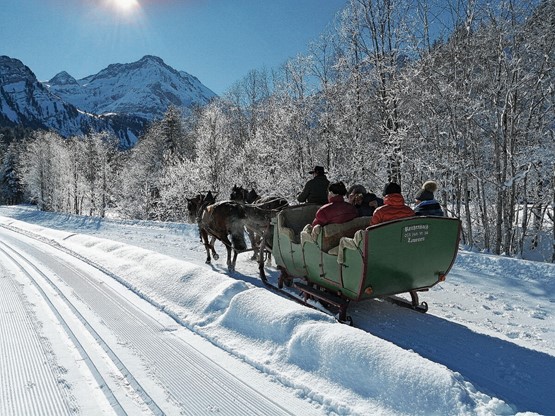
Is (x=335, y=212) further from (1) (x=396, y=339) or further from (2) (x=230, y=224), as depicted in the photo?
(2) (x=230, y=224)

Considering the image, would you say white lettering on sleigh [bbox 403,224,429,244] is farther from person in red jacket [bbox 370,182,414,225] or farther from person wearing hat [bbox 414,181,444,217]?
person wearing hat [bbox 414,181,444,217]

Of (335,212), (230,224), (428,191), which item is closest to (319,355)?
(335,212)

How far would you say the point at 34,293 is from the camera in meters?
6.25

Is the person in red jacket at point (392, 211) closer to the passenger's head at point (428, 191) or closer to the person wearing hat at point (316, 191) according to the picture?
the passenger's head at point (428, 191)

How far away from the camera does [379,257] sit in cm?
424

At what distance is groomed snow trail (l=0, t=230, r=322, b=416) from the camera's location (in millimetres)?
2982

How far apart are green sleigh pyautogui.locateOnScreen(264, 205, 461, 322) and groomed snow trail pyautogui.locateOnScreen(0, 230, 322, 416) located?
5.20 ft

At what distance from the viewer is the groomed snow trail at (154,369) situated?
298cm

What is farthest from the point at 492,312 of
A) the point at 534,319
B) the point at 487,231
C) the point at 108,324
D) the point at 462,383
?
the point at 487,231

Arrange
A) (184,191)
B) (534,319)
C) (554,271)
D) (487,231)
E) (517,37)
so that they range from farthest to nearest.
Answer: (184,191)
(487,231)
(517,37)
(554,271)
(534,319)

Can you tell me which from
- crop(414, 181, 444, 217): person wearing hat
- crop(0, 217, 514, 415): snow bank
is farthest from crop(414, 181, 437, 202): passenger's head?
crop(0, 217, 514, 415): snow bank

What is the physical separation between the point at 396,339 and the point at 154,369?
252cm

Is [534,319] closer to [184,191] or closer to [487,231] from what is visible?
[487,231]

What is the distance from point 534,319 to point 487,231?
861 cm
